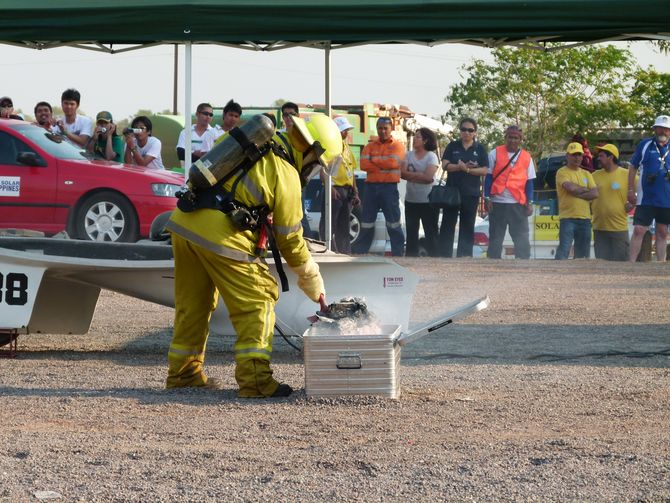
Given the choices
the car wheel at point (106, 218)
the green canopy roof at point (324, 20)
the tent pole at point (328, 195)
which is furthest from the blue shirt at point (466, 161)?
the green canopy roof at point (324, 20)

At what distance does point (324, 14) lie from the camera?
35.7ft

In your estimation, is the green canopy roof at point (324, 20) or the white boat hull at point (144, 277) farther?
the green canopy roof at point (324, 20)

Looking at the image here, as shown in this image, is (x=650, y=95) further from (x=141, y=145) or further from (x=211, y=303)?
(x=211, y=303)

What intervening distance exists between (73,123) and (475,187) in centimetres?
534

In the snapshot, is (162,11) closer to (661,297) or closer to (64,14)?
(64,14)

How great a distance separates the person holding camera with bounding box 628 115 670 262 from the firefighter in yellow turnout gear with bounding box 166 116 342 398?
31.3 ft

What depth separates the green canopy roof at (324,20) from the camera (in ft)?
35.2

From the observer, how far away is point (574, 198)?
1656cm

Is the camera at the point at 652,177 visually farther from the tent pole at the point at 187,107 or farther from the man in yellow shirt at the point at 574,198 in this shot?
the tent pole at the point at 187,107

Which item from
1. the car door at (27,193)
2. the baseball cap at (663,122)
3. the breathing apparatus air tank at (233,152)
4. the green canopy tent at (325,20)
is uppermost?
the green canopy tent at (325,20)

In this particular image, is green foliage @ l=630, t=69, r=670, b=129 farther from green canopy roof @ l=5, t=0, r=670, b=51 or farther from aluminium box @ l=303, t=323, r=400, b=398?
aluminium box @ l=303, t=323, r=400, b=398

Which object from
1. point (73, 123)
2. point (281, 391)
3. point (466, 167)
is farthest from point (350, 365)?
point (466, 167)

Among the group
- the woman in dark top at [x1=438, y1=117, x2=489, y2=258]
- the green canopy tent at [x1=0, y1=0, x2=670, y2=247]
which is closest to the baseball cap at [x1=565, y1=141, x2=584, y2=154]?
the woman in dark top at [x1=438, y1=117, x2=489, y2=258]

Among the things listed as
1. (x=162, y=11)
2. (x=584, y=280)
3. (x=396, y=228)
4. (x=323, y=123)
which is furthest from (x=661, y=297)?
(x=323, y=123)
